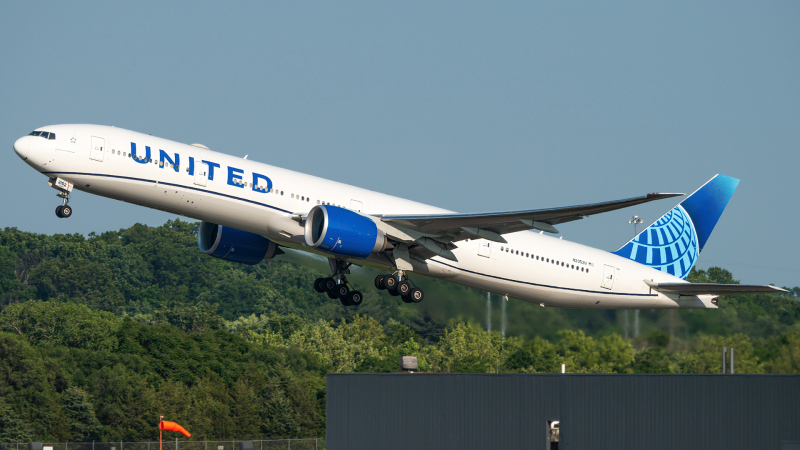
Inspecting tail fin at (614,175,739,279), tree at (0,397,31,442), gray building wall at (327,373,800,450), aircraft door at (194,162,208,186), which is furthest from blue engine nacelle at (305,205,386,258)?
tree at (0,397,31,442)

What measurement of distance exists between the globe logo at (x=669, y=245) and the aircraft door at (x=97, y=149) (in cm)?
2178

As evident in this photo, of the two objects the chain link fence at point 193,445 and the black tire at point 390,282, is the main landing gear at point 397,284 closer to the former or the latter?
the black tire at point 390,282

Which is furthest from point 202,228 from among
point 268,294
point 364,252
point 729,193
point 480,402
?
point 268,294

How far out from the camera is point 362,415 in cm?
3431

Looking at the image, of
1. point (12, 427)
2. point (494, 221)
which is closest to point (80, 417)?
point (12, 427)

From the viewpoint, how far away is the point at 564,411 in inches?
1200

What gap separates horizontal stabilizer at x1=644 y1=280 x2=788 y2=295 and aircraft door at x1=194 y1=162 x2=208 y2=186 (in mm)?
19014

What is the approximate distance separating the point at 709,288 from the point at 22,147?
26221 millimetres

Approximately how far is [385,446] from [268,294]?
313ft

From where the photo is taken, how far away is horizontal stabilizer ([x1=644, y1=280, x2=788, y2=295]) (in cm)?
3601

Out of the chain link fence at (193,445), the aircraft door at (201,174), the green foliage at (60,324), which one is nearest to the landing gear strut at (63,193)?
the aircraft door at (201,174)

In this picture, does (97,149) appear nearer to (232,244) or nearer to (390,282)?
(232,244)

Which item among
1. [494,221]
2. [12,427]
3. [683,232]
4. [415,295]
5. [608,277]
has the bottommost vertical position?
[12,427]

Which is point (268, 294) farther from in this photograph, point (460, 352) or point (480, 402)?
point (480, 402)
